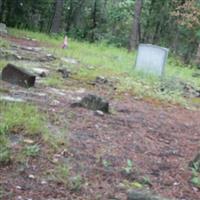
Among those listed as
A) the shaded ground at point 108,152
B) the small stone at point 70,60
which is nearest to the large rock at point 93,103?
the shaded ground at point 108,152

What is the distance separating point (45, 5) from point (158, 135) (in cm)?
2252

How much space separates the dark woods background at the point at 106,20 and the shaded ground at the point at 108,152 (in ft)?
52.3

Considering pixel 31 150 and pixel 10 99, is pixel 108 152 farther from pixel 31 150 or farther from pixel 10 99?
pixel 10 99

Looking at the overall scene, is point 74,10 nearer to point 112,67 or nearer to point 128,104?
point 112,67

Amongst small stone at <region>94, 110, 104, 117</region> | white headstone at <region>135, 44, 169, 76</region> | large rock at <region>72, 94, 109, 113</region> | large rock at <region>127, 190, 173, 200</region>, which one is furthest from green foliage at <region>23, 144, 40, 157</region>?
white headstone at <region>135, 44, 169, 76</region>

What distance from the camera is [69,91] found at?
687cm

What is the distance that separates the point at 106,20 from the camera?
94.5 ft

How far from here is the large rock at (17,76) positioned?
6.34 metres

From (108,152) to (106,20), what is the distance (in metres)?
25.1

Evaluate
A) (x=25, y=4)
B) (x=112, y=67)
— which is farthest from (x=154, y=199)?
(x=25, y=4)

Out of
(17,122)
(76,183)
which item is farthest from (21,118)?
(76,183)

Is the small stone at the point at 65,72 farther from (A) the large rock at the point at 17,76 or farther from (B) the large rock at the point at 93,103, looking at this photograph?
(B) the large rock at the point at 93,103

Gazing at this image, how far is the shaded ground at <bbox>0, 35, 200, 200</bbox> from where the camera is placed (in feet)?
11.3

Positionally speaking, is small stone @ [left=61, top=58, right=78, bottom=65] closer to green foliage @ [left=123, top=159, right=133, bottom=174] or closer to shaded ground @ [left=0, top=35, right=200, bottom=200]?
shaded ground @ [left=0, top=35, right=200, bottom=200]
